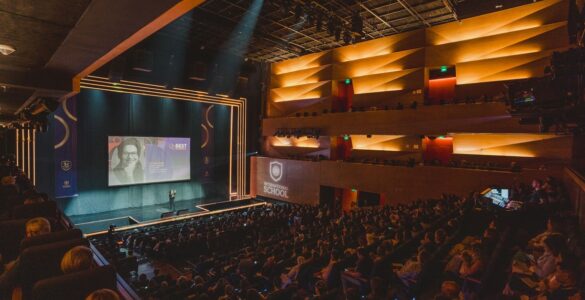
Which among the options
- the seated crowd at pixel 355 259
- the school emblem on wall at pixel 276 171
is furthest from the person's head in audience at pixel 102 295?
the school emblem on wall at pixel 276 171

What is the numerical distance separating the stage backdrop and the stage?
0.51 metres

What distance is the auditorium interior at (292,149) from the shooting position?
3.62 metres

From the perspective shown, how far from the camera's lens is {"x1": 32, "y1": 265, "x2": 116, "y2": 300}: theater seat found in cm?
193

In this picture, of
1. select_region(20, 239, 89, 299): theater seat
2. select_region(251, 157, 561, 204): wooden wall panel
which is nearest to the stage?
select_region(251, 157, 561, 204): wooden wall panel

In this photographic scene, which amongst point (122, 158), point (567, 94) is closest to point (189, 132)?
point (122, 158)

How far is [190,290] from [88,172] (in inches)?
540

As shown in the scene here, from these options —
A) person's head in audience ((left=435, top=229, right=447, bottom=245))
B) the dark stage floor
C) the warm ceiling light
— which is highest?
the warm ceiling light

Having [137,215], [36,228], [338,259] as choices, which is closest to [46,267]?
[36,228]

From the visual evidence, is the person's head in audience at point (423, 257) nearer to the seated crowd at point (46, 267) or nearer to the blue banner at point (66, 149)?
the seated crowd at point (46, 267)

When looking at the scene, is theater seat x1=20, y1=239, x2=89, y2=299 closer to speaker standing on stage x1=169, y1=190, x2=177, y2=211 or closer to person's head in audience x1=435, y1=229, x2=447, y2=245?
person's head in audience x1=435, y1=229, x2=447, y2=245

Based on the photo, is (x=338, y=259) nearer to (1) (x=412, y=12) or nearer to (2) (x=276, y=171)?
(1) (x=412, y=12)

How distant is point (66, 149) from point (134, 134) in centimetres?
318

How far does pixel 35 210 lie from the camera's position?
3715 millimetres

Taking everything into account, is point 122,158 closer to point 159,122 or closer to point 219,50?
point 159,122
